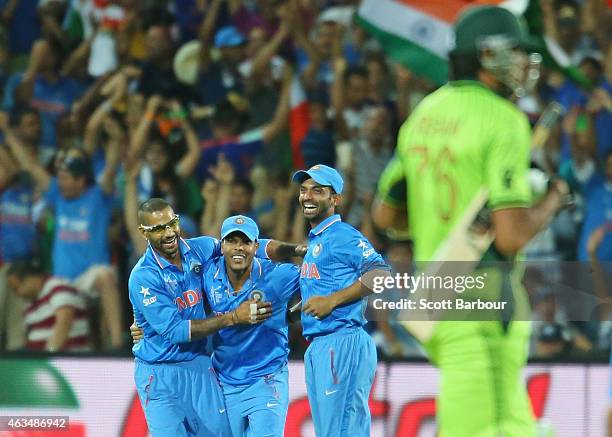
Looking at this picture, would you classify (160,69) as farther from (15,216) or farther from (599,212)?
(599,212)

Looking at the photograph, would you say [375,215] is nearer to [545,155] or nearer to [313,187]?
[313,187]

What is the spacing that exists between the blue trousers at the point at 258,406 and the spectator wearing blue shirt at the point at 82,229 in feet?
8.97

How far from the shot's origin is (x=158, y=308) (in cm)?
688

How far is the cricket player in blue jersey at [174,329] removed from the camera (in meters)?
6.87

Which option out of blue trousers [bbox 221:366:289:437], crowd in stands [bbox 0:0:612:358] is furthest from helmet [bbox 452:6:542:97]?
crowd in stands [bbox 0:0:612:358]

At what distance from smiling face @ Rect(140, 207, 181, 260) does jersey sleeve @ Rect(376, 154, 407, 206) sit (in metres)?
2.50

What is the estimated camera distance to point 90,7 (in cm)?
1141

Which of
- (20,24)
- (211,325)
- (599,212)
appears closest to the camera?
(211,325)

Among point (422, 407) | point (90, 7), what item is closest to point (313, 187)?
point (422, 407)

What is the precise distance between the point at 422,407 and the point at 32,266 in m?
3.51

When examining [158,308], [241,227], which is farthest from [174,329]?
[241,227]

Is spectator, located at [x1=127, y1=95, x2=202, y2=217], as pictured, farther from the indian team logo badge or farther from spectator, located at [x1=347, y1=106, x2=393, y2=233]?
the indian team logo badge

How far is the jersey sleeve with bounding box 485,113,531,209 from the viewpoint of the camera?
4.04 metres

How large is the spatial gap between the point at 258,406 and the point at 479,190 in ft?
10.7
